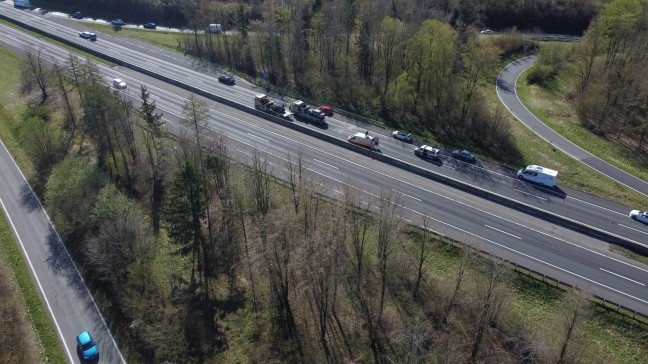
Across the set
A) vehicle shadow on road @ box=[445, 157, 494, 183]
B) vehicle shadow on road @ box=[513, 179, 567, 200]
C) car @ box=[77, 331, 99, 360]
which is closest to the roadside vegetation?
vehicle shadow on road @ box=[513, 179, 567, 200]

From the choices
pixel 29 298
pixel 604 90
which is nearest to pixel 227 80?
pixel 29 298

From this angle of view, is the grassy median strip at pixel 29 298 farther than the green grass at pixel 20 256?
No

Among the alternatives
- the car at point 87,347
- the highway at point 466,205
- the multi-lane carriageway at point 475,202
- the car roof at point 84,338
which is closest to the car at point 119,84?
the multi-lane carriageway at point 475,202

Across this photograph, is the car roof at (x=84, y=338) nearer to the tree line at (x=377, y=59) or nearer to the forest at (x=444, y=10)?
the tree line at (x=377, y=59)

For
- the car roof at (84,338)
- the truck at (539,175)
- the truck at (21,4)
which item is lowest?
the car roof at (84,338)

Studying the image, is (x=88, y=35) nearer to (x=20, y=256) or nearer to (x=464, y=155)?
(x=20, y=256)

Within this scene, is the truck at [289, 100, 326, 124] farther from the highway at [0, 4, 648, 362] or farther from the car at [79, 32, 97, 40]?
the car at [79, 32, 97, 40]

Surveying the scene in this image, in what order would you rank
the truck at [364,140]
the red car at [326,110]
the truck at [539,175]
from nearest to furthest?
the truck at [539,175] → the truck at [364,140] → the red car at [326,110]

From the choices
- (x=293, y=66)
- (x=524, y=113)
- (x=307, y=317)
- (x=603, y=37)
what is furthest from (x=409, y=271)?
(x=603, y=37)
